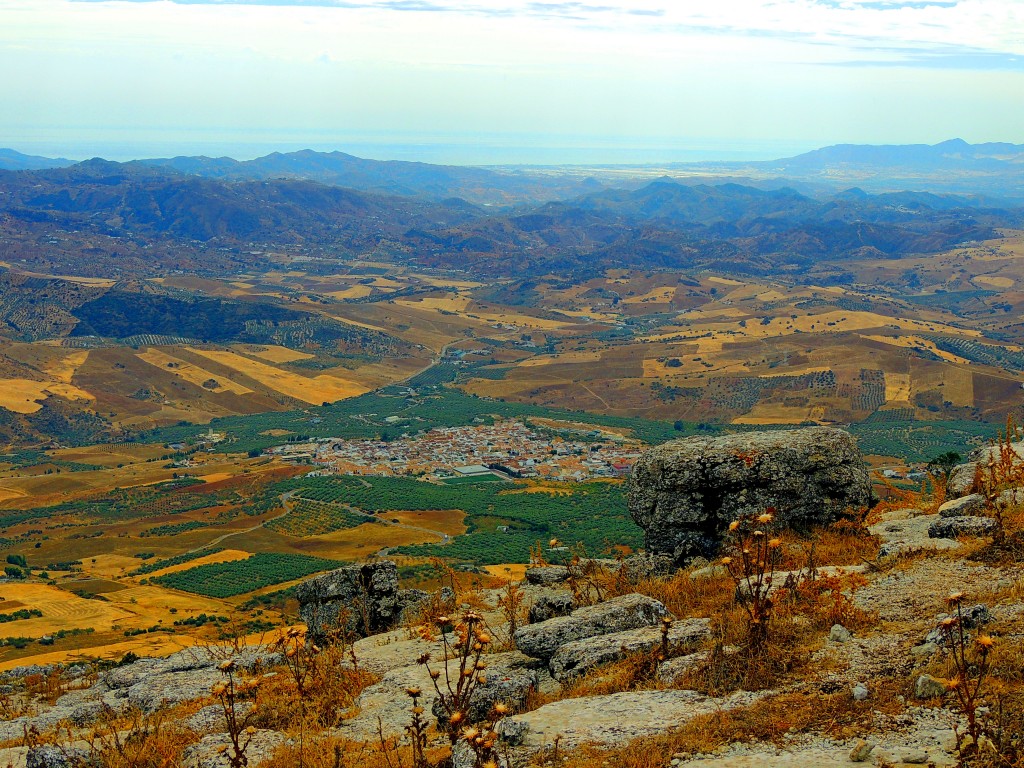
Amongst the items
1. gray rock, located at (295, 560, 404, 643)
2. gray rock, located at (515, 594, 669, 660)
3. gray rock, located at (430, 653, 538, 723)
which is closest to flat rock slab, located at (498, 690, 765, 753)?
gray rock, located at (430, 653, 538, 723)

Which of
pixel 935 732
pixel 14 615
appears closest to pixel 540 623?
pixel 935 732

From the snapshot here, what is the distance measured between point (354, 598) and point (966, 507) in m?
10.2

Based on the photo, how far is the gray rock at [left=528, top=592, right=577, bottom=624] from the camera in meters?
11.8

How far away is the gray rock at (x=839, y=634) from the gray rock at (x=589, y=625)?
2.19 m

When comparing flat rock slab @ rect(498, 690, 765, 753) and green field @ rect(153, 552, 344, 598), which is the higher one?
flat rock slab @ rect(498, 690, 765, 753)

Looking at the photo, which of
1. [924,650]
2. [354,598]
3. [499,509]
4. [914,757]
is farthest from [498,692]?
[499,509]

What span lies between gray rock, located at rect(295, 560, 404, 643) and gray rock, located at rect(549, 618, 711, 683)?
18.0ft

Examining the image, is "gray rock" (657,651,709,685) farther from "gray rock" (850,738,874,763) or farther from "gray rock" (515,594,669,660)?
"gray rock" (850,738,874,763)

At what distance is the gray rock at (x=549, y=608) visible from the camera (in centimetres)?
1181

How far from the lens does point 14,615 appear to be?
37.6 m

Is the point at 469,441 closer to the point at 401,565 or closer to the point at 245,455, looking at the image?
the point at 245,455

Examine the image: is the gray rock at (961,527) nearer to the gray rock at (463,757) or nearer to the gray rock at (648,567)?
the gray rock at (648,567)

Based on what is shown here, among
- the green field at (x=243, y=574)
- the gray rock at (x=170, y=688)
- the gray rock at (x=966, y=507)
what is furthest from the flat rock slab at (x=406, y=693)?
the green field at (x=243, y=574)

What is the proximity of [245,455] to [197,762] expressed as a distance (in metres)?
88.5
